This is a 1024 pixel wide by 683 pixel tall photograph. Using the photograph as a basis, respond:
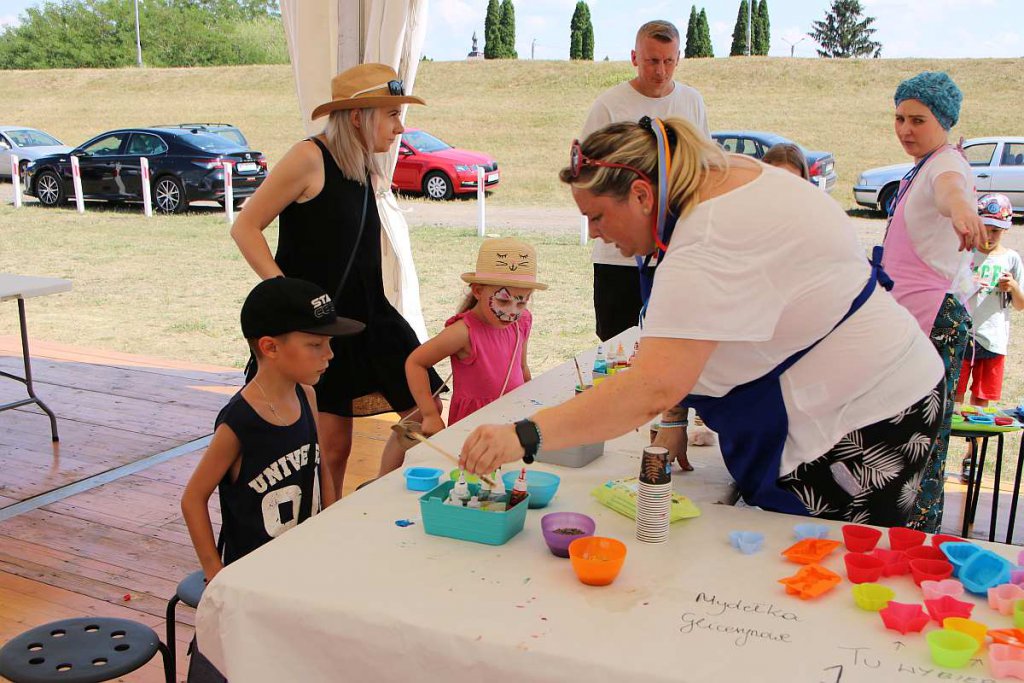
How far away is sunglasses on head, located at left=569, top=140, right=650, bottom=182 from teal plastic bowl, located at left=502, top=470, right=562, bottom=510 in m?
0.61

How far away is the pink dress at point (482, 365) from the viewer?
281 centimetres

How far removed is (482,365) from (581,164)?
4.07ft

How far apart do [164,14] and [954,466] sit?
4875 cm

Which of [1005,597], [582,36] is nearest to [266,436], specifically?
[1005,597]

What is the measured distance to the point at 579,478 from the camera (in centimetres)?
203

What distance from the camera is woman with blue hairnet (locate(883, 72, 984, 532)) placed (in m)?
2.74

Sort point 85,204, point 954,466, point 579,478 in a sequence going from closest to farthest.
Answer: point 579,478, point 954,466, point 85,204

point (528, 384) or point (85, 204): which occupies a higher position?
point (528, 384)

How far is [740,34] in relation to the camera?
116 ft

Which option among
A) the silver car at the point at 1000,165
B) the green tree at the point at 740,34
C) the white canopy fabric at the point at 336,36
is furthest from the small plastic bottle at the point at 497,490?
the green tree at the point at 740,34

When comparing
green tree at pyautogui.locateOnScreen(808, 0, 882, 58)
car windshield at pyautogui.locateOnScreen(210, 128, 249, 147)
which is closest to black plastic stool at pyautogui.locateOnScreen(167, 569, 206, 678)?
car windshield at pyautogui.locateOnScreen(210, 128, 249, 147)

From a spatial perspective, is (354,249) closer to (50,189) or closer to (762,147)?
(762,147)

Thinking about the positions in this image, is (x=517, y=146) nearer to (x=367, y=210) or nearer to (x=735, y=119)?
(x=735, y=119)

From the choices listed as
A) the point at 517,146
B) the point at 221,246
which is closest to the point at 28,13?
the point at 517,146
